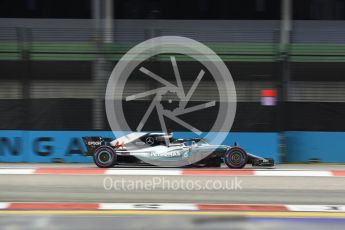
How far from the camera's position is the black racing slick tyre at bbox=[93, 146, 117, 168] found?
34.3ft

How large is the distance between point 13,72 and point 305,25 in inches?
395

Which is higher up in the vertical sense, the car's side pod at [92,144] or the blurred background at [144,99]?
the blurred background at [144,99]

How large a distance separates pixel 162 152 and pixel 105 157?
1.15m

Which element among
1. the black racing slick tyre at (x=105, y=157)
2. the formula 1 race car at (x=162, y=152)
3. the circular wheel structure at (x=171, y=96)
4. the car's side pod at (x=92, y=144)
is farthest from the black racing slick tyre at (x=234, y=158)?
the car's side pod at (x=92, y=144)

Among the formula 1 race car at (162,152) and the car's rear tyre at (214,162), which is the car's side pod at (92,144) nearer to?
the formula 1 race car at (162,152)

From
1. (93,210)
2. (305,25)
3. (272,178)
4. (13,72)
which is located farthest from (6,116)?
(305,25)

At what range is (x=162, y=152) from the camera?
34.0 feet

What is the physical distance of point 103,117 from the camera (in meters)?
12.4

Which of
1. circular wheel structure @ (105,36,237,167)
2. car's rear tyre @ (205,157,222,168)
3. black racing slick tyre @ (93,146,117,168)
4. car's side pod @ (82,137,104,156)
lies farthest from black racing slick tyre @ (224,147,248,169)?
car's side pod @ (82,137,104,156)

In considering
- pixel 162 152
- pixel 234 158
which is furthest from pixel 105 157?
pixel 234 158

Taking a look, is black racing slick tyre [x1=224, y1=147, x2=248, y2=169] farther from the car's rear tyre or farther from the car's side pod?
the car's side pod

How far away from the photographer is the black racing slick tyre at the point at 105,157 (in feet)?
34.3

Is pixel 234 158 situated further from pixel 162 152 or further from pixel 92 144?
pixel 92 144

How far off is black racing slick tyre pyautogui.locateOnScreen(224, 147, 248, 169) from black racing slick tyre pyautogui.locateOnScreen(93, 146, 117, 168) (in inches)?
86.5
